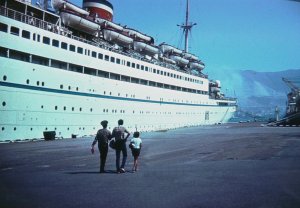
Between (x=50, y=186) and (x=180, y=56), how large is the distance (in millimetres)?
53020

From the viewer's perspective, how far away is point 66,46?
2659 centimetres

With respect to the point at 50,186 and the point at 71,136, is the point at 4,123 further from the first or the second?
the point at 50,186

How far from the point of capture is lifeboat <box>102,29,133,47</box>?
36719 millimetres

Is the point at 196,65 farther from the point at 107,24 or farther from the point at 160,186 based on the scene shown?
the point at 160,186

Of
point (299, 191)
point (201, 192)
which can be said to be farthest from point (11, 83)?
point (299, 191)

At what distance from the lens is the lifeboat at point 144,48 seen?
142 feet

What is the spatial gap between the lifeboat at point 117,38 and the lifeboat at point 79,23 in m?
4.15

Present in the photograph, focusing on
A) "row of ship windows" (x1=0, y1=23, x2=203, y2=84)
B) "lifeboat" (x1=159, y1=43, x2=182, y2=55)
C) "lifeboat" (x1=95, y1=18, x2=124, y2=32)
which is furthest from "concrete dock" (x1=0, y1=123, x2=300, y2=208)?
"lifeboat" (x1=159, y1=43, x2=182, y2=55)

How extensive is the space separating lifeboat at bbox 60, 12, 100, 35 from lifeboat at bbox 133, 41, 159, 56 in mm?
11444

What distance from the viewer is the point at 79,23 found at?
1195 inches

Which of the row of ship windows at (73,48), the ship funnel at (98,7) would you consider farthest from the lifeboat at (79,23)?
the ship funnel at (98,7)

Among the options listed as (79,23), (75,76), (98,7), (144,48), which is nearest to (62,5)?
(79,23)

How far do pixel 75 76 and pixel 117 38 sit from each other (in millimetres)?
12534

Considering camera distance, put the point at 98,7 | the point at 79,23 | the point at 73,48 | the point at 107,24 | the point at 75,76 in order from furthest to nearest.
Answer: the point at 98,7 < the point at 107,24 < the point at 79,23 < the point at 73,48 < the point at 75,76
